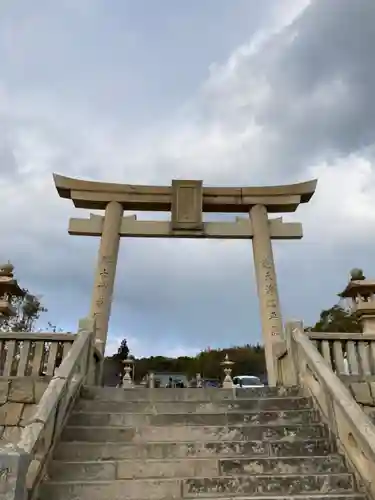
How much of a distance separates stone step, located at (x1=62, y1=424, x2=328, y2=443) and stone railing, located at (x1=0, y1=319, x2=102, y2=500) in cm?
27

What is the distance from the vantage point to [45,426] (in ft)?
11.8

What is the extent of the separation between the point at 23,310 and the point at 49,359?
1495 cm

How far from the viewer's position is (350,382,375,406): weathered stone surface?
5.35 meters

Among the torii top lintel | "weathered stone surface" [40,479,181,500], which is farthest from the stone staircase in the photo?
the torii top lintel

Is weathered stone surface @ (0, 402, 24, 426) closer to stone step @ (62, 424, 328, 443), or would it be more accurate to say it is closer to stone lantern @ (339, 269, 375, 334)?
stone step @ (62, 424, 328, 443)

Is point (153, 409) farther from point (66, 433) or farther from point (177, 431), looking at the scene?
point (66, 433)

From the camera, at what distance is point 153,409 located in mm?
4793

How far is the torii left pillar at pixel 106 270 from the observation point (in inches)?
312

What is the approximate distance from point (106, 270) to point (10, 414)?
148 inches

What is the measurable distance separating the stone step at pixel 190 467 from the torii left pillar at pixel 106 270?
3.50 meters

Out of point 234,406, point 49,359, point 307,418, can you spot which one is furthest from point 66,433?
point 307,418

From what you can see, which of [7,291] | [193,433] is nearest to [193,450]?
[193,433]

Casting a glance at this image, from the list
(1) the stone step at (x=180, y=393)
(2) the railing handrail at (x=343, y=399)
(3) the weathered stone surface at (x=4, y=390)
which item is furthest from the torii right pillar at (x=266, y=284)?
(3) the weathered stone surface at (x=4, y=390)

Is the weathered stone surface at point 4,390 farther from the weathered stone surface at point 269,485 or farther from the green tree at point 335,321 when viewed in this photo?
the green tree at point 335,321
